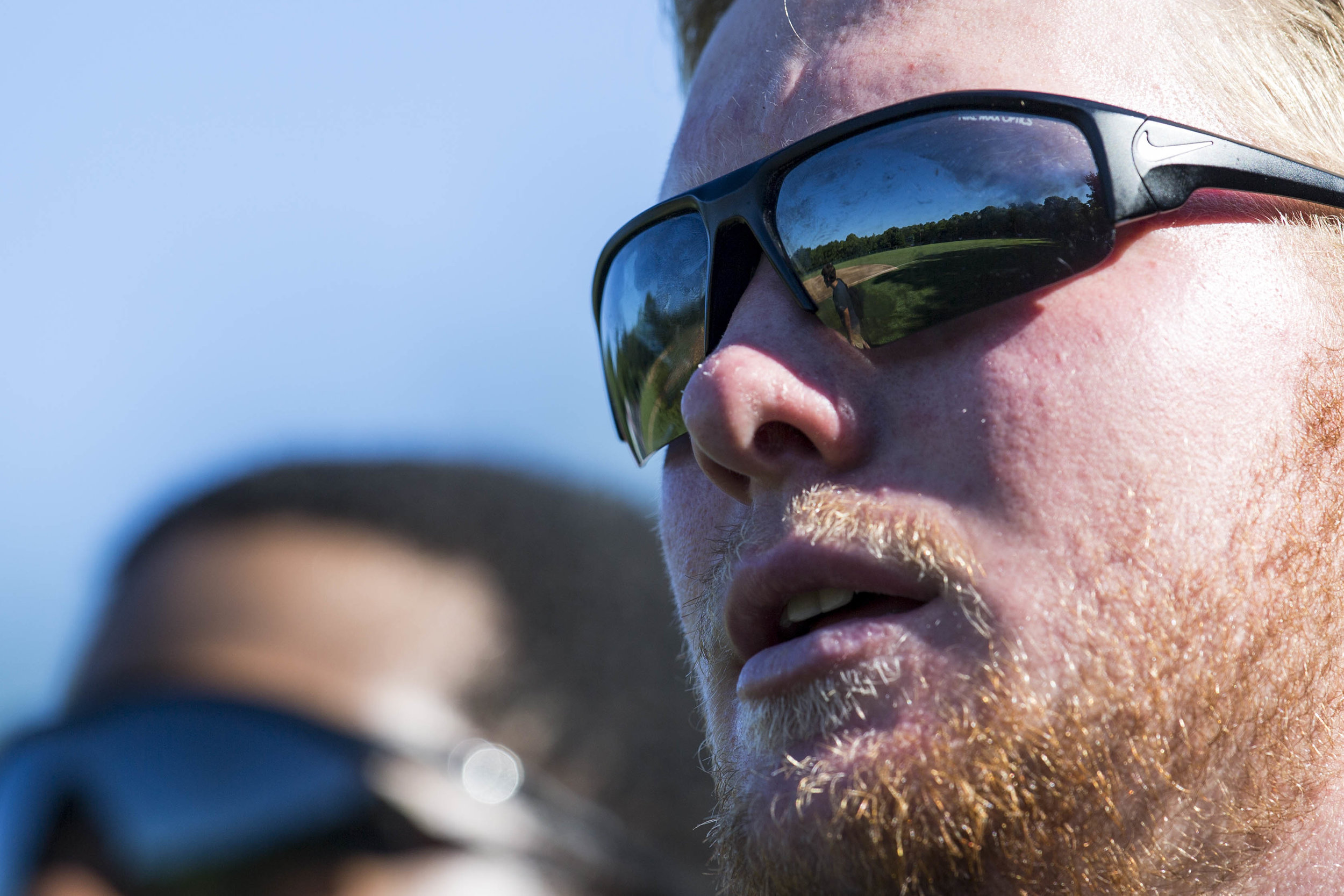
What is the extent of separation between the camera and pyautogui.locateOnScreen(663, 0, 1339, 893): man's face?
1.44 metres

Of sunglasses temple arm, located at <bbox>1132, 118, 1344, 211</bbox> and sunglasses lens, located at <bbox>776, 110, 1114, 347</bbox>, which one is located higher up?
sunglasses lens, located at <bbox>776, 110, 1114, 347</bbox>

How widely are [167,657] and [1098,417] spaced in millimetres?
2689

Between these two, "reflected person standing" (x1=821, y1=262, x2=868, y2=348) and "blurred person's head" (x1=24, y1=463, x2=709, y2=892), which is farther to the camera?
"blurred person's head" (x1=24, y1=463, x2=709, y2=892)

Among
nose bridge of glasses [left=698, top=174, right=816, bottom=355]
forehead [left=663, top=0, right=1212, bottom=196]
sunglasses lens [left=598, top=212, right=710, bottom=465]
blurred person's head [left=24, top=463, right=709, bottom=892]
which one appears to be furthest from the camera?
blurred person's head [left=24, top=463, right=709, bottom=892]

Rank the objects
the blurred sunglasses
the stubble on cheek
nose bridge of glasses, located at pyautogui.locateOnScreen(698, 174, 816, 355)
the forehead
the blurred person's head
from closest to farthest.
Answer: the stubble on cheek < the forehead < nose bridge of glasses, located at pyautogui.locateOnScreen(698, 174, 816, 355) < the blurred sunglasses < the blurred person's head

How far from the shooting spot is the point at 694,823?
2.98 meters

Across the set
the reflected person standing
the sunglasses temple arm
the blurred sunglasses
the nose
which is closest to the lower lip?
the nose

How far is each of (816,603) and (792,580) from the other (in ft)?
0.24

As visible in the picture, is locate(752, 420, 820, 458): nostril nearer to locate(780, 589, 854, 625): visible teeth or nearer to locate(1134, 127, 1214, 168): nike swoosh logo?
locate(780, 589, 854, 625): visible teeth

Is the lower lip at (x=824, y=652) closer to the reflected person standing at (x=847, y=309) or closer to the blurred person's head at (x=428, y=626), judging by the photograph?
the reflected person standing at (x=847, y=309)

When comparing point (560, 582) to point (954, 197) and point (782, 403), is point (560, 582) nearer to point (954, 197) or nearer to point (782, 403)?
point (782, 403)

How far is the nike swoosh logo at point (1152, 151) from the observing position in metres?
1.55

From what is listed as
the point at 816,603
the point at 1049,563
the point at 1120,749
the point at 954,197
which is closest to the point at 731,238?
the point at 954,197

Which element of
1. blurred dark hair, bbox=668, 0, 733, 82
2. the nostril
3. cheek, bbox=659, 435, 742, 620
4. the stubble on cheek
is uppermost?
blurred dark hair, bbox=668, 0, 733, 82
